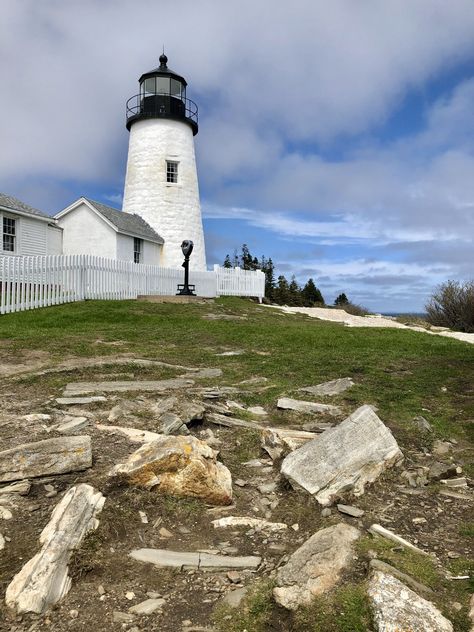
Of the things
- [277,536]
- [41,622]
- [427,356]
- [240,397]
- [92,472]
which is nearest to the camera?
[41,622]

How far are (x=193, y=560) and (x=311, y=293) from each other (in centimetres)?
3754

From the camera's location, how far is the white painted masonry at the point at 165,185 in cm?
2888

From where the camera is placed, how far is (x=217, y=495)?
3.87 meters

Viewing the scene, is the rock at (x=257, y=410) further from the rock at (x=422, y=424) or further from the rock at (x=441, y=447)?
the rock at (x=441, y=447)

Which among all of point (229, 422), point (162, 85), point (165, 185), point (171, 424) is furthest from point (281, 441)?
point (162, 85)

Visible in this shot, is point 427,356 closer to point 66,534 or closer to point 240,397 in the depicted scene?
point 240,397

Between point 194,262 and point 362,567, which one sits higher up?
point 194,262

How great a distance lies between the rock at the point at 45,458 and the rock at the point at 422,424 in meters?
3.44

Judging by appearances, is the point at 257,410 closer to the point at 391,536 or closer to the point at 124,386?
the point at 124,386

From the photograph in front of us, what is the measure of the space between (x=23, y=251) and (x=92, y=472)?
22617 millimetres

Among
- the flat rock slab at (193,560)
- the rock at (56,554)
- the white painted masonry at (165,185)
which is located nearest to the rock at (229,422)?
the rock at (56,554)

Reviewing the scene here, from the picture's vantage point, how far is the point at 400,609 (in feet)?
8.29

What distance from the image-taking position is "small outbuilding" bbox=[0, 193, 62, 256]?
2335 centimetres

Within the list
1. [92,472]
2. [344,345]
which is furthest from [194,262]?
[92,472]
